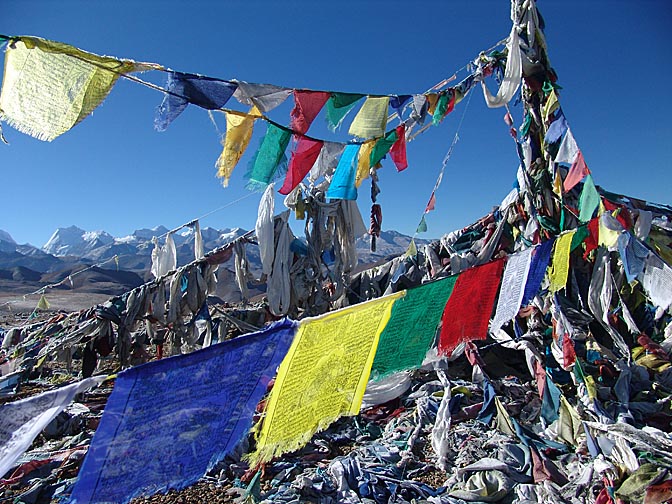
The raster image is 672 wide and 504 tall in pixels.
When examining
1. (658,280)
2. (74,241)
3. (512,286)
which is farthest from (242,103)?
(74,241)

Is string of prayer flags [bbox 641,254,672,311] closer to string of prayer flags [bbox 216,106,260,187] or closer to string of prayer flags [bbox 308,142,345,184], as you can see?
string of prayer flags [bbox 308,142,345,184]

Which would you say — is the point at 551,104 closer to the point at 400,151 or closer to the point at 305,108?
the point at 400,151

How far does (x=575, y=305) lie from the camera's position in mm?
6449

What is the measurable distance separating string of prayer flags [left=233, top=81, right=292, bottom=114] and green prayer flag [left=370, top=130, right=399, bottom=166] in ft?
5.54

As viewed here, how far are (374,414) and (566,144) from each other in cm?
427

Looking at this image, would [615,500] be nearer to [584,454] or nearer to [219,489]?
[584,454]

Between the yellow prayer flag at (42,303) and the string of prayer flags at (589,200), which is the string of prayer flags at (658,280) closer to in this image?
the string of prayer flags at (589,200)

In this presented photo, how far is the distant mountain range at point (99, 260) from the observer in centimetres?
2489

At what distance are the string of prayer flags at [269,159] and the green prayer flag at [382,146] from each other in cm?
154

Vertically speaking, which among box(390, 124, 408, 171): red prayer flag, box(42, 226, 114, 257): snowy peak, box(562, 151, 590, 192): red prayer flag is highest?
box(42, 226, 114, 257): snowy peak

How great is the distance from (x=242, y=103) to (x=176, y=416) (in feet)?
10.00

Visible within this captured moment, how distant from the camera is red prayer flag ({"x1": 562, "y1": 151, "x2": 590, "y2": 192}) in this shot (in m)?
4.92

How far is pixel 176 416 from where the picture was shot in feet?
7.48

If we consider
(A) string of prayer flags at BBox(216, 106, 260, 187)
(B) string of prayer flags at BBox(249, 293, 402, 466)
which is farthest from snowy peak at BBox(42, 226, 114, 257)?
(B) string of prayer flags at BBox(249, 293, 402, 466)
